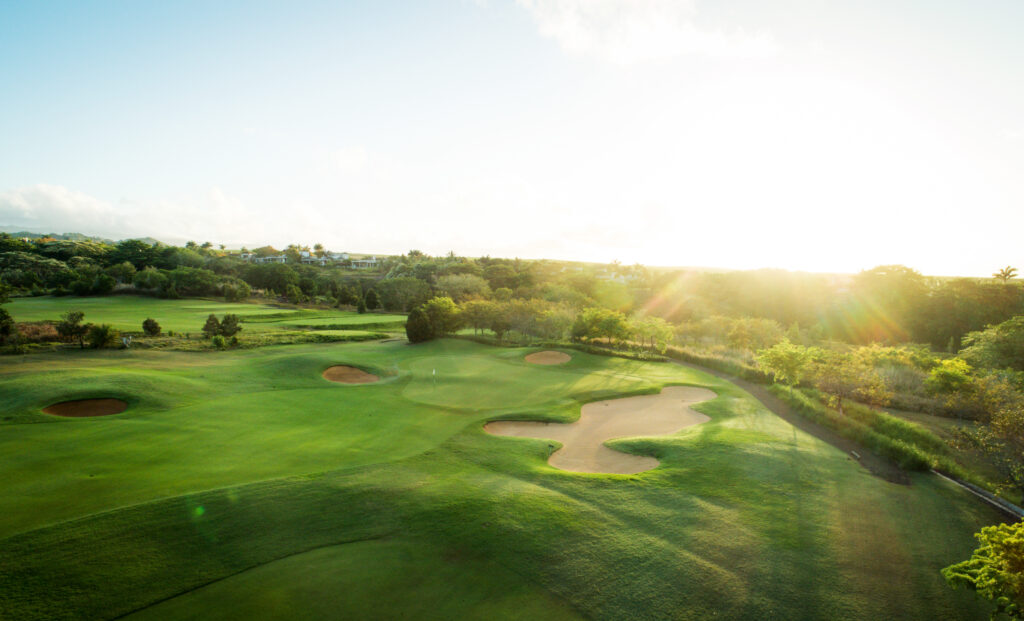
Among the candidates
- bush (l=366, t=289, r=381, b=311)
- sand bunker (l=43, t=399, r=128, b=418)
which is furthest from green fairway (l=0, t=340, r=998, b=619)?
bush (l=366, t=289, r=381, b=311)

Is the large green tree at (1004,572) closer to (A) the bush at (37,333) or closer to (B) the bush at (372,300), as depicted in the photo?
(A) the bush at (37,333)

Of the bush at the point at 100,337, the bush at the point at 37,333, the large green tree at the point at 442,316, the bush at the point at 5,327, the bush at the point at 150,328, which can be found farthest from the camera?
the large green tree at the point at 442,316

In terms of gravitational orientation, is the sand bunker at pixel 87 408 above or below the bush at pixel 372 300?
below

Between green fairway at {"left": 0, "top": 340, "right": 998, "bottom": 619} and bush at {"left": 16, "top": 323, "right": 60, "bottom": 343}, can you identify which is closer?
green fairway at {"left": 0, "top": 340, "right": 998, "bottom": 619}

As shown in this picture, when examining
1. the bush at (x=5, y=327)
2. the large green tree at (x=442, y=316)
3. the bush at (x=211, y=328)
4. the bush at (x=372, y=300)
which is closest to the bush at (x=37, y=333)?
the bush at (x=5, y=327)

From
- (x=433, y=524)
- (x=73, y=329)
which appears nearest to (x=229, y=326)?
(x=73, y=329)

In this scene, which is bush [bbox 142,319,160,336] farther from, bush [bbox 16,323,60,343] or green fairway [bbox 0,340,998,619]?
green fairway [bbox 0,340,998,619]

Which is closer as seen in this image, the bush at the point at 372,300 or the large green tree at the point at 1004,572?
the large green tree at the point at 1004,572

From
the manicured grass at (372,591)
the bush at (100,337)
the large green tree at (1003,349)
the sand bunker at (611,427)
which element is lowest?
the sand bunker at (611,427)
